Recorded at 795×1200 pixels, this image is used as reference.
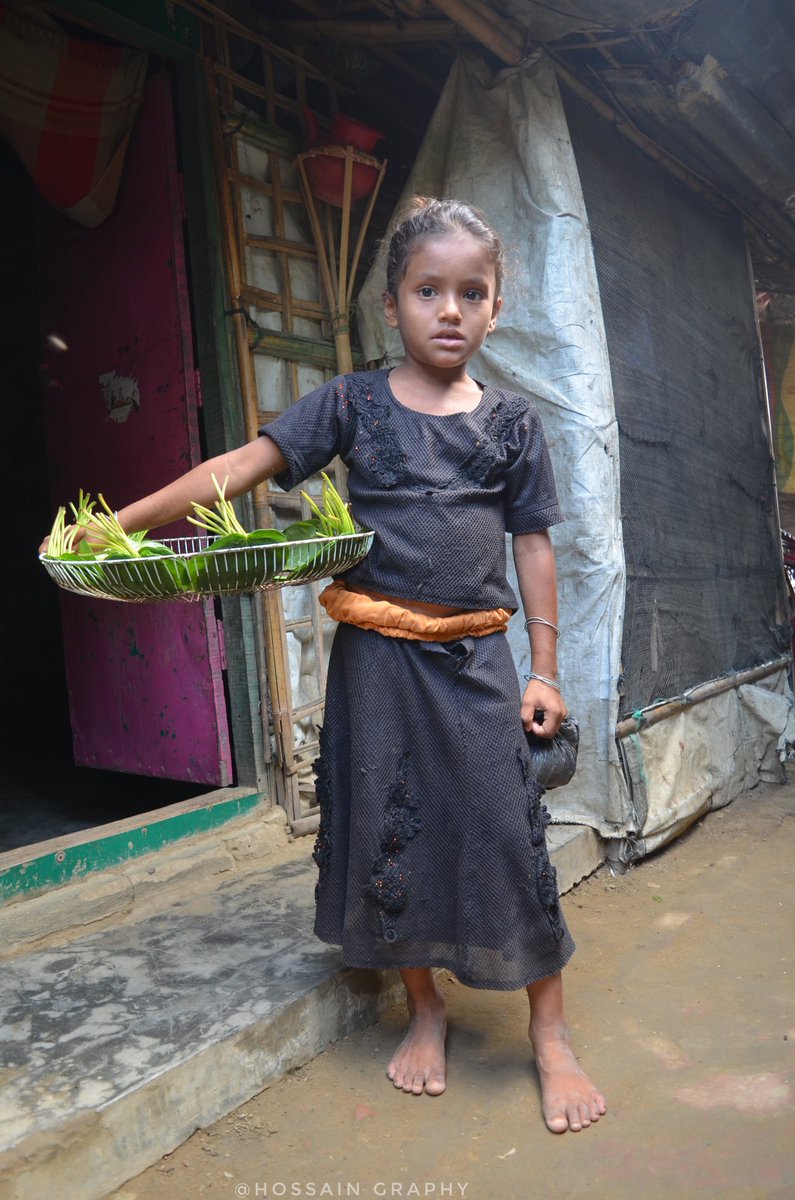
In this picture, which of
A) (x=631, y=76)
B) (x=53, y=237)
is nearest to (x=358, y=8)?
(x=631, y=76)

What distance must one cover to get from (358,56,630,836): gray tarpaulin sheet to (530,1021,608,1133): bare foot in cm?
133

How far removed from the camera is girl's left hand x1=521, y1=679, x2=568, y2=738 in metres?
1.83

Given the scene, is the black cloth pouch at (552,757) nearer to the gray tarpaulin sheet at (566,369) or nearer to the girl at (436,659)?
the girl at (436,659)

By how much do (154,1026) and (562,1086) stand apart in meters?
0.81

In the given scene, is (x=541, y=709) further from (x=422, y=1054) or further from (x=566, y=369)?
(x=566, y=369)

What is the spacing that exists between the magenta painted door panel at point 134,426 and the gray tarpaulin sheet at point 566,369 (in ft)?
3.57

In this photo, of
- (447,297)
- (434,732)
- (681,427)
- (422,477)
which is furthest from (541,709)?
(681,427)

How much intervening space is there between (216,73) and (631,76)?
152 centimetres

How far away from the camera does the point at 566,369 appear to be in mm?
3029

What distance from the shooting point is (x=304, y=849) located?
3.01 meters

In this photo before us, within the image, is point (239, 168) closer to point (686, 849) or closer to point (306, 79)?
point (306, 79)

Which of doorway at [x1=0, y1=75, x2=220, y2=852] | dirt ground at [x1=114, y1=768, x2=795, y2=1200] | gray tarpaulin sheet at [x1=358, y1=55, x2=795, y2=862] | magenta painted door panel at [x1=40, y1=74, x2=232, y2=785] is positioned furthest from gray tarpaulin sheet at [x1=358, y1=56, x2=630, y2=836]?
doorway at [x1=0, y1=75, x2=220, y2=852]

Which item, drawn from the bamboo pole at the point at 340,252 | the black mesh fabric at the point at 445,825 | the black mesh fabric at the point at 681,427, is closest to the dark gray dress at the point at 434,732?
the black mesh fabric at the point at 445,825

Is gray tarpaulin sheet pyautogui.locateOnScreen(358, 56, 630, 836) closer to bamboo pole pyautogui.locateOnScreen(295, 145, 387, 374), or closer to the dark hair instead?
bamboo pole pyautogui.locateOnScreen(295, 145, 387, 374)
